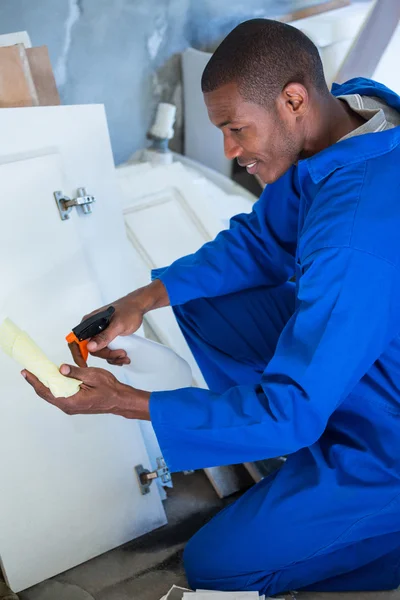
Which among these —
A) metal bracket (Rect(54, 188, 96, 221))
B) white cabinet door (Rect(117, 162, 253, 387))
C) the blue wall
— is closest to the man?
metal bracket (Rect(54, 188, 96, 221))

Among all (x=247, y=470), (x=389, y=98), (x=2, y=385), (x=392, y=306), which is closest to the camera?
(x=392, y=306)

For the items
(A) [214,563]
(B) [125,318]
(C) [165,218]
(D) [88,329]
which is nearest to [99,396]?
(D) [88,329]

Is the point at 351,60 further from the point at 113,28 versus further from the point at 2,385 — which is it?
the point at 2,385

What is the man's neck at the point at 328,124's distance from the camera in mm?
1130

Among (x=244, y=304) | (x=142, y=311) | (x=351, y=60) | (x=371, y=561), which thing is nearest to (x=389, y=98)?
(x=244, y=304)

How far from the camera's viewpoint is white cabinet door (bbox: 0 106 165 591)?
1.34m

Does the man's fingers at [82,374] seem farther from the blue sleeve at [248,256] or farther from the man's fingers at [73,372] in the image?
the blue sleeve at [248,256]

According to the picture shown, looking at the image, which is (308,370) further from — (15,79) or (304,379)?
(15,79)

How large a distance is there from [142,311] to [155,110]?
4.16 feet

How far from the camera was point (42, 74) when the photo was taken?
4.92ft

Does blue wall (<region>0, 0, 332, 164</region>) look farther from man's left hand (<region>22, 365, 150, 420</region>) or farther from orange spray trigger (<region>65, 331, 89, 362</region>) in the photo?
man's left hand (<region>22, 365, 150, 420</region>)

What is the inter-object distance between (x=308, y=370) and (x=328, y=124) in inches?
18.0

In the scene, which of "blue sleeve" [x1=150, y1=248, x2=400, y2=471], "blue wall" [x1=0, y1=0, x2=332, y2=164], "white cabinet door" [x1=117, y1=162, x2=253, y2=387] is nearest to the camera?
"blue sleeve" [x1=150, y1=248, x2=400, y2=471]

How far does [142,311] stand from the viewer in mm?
1413
